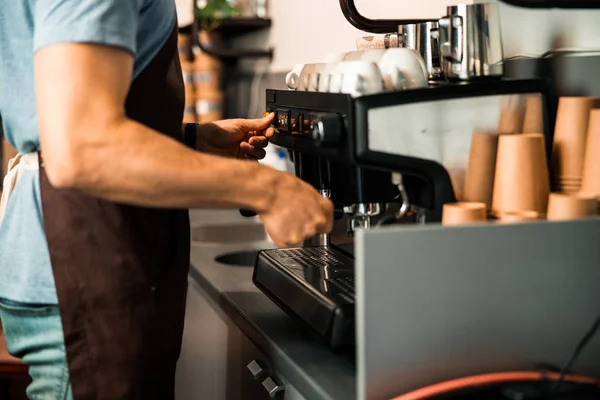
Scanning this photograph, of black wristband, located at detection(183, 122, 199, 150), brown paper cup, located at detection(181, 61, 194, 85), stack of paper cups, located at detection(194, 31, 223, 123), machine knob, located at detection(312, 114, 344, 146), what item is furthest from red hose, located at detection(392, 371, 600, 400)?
brown paper cup, located at detection(181, 61, 194, 85)

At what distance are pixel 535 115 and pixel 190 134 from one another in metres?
0.61

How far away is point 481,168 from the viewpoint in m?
1.10

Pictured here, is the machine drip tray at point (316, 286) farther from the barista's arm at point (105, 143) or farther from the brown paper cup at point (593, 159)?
the brown paper cup at point (593, 159)

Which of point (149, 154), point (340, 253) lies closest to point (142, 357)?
point (149, 154)

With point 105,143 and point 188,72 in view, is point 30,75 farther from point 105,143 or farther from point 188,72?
point 188,72

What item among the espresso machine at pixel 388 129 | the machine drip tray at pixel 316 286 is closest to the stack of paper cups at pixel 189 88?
the machine drip tray at pixel 316 286

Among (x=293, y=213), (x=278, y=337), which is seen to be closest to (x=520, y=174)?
(x=293, y=213)

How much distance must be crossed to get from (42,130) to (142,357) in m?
0.36

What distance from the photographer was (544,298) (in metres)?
0.99

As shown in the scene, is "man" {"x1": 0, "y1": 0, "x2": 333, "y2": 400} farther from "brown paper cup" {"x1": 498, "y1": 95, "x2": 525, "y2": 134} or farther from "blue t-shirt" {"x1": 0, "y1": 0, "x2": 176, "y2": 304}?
"brown paper cup" {"x1": 498, "y1": 95, "x2": 525, "y2": 134}

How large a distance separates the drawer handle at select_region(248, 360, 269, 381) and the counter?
25 millimetres

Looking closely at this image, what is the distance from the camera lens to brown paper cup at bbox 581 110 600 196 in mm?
1082

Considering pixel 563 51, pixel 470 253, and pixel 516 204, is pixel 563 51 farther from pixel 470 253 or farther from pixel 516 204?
pixel 470 253

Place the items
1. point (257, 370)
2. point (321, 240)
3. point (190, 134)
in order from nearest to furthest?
point (257, 370)
point (190, 134)
point (321, 240)
